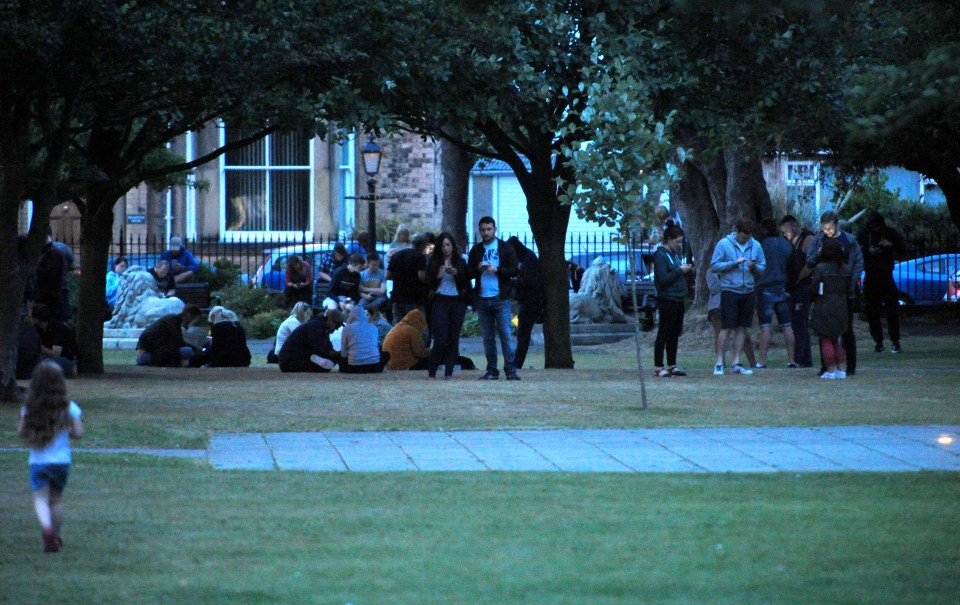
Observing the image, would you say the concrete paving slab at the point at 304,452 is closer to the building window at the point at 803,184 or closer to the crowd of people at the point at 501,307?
the crowd of people at the point at 501,307

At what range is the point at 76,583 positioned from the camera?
6.65m

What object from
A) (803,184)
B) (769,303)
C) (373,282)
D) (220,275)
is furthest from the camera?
(803,184)

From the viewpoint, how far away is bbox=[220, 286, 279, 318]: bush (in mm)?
29453

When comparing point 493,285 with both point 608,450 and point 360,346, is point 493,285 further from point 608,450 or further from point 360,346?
point 608,450

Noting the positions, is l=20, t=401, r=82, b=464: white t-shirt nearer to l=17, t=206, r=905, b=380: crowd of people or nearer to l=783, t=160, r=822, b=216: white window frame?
l=17, t=206, r=905, b=380: crowd of people

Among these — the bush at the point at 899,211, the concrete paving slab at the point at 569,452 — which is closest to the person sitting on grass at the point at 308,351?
the concrete paving slab at the point at 569,452

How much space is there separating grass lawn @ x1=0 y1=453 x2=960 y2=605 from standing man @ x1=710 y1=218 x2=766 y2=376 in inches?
301

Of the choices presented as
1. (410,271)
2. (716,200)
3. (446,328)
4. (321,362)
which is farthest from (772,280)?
(716,200)

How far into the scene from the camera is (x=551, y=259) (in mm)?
19938

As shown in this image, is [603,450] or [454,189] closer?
[603,450]

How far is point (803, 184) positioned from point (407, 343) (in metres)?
29.8

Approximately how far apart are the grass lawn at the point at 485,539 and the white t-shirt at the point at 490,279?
22.9ft

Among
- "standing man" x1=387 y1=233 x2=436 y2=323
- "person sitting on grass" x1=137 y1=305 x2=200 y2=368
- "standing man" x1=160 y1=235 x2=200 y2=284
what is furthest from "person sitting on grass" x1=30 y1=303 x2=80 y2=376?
"standing man" x1=160 y1=235 x2=200 y2=284

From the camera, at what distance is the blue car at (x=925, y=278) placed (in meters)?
31.0
